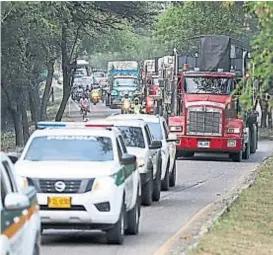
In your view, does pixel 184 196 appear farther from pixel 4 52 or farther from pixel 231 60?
pixel 4 52

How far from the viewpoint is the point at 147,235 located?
17062 millimetres

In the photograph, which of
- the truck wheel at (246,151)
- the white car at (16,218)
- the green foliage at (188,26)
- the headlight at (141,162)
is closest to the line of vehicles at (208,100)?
the truck wheel at (246,151)

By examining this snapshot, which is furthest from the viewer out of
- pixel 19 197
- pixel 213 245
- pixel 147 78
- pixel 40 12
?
pixel 147 78

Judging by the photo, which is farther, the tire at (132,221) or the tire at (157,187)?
the tire at (157,187)

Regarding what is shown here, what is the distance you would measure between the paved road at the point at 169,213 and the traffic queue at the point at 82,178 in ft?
1.02

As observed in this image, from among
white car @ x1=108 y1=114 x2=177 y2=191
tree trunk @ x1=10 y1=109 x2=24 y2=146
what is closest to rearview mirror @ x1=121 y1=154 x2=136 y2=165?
white car @ x1=108 y1=114 x2=177 y2=191

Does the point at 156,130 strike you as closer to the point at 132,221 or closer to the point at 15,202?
the point at 132,221

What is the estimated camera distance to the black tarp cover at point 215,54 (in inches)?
1500

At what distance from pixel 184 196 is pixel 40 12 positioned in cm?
1541

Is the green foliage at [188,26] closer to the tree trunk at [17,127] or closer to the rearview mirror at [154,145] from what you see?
the tree trunk at [17,127]

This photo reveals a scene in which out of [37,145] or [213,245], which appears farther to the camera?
[37,145]

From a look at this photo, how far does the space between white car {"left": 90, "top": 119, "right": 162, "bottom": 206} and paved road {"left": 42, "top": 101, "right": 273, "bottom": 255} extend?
0.35 m

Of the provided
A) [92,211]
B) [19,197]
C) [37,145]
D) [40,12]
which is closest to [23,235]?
[19,197]

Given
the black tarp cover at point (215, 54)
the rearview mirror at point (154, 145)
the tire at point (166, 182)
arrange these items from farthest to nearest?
the black tarp cover at point (215, 54) → the tire at point (166, 182) → the rearview mirror at point (154, 145)
